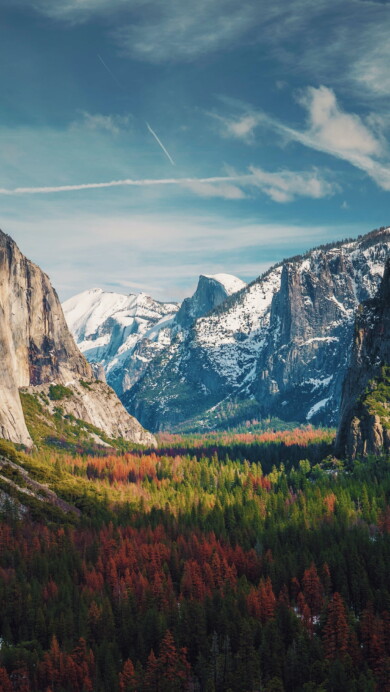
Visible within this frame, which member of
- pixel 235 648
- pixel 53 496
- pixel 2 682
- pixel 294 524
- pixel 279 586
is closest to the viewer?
pixel 2 682

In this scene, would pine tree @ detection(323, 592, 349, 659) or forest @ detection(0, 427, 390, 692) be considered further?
pine tree @ detection(323, 592, 349, 659)

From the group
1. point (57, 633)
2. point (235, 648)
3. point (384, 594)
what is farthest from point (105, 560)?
point (384, 594)

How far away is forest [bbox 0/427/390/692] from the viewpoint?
10100cm

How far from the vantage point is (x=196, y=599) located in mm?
124625

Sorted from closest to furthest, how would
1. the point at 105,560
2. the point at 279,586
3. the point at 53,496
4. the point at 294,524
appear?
1. the point at 279,586
2. the point at 105,560
3. the point at 294,524
4. the point at 53,496

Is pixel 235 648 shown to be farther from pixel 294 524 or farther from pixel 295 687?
pixel 294 524

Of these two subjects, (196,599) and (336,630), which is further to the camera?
(196,599)

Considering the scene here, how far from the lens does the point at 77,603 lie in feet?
408

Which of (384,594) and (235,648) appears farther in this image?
(384,594)

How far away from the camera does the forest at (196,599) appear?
331 ft

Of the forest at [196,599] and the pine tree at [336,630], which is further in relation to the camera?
the pine tree at [336,630]

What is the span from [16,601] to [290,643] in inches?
1852

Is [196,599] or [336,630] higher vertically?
[196,599]

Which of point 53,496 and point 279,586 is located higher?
point 53,496
